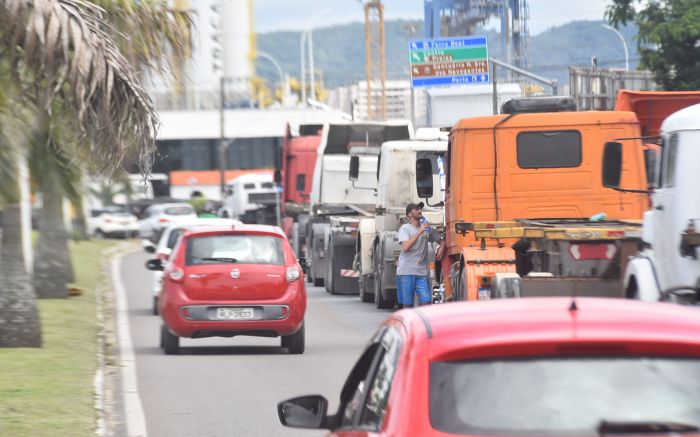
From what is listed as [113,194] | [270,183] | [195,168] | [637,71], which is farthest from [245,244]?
[195,168]

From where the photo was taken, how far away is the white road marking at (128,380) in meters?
12.4

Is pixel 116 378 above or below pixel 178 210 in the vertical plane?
above

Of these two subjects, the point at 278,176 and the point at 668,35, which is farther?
the point at 278,176

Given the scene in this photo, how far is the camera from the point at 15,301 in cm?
1841

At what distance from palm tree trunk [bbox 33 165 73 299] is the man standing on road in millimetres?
7784

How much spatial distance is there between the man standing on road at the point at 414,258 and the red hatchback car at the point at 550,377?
54.7ft

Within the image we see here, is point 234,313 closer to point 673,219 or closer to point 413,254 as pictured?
point 413,254

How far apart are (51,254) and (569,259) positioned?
627 inches

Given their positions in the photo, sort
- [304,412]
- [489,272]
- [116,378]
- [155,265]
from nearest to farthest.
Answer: [304,412] < [489,272] < [116,378] < [155,265]

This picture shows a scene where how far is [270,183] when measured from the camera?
68938 millimetres

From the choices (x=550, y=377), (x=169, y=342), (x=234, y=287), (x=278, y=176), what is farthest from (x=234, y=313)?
A: (x=278, y=176)

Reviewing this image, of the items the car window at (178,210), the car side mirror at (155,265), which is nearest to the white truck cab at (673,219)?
the car side mirror at (155,265)

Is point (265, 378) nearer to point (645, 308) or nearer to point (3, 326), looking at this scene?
point (3, 326)

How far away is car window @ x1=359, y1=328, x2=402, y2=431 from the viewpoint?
16.5ft
